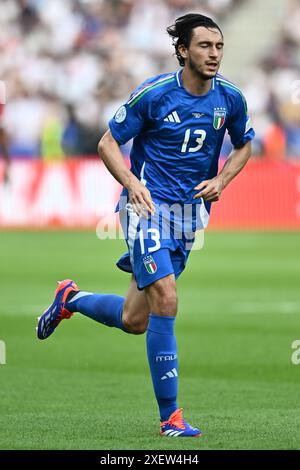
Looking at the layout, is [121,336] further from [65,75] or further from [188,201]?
[65,75]

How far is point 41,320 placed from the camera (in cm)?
934

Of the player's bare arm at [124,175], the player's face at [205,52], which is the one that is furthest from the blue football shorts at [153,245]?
the player's face at [205,52]

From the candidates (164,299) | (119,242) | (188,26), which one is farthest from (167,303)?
(119,242)

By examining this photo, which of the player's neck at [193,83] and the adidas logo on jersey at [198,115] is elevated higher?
the player's neck at [193,83]

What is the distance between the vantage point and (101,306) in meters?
8.67

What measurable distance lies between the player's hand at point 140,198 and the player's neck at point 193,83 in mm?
724

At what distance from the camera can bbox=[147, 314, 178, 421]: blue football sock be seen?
293 inches

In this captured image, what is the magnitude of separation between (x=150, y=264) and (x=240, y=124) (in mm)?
1255

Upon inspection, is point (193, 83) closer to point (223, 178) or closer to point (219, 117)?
point (219, 117)

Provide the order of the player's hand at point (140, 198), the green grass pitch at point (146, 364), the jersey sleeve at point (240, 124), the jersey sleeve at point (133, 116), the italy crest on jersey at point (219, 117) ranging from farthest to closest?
the jersey sleeve at point (240, 124)
the italy crest on jersey at point (219, 117)
the jersey sleeve at point (133, 116)
the player's hand at point (140, 198)
the green grass pitch at point (146, 364)

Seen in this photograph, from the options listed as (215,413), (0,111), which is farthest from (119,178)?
(0,111)

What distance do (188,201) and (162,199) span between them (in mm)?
188

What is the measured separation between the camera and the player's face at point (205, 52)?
7.64 metres

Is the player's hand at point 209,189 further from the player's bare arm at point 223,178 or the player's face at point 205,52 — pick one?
the player's face at point 205,52
